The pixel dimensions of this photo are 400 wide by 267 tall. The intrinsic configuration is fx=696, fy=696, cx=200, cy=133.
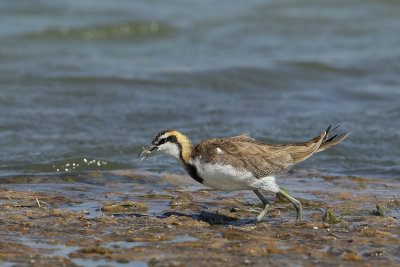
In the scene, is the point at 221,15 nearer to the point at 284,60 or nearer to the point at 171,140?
the point at 284,60

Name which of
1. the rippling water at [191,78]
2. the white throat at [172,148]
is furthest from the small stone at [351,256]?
the rippling water at [191,78]

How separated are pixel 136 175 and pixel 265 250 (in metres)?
4.27

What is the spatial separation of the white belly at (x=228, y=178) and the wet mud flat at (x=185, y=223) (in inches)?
16.7

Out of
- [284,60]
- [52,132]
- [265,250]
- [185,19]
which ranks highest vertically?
[185,19]

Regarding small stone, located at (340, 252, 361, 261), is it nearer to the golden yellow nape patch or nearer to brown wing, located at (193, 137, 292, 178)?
brown wing, located at (193, 137, 292, 178)

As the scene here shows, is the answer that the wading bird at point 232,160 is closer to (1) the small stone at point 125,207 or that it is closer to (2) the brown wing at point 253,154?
(2) the brown wing at point 253,154

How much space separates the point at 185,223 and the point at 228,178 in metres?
0.69

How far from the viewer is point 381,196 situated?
9305 millimetres

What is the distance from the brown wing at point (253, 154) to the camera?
775cm

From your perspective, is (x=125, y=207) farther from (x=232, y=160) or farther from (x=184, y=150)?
(x=232, y=160)

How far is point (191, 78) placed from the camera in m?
18.0

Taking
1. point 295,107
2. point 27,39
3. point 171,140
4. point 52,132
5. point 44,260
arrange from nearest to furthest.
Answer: point 44,260 < point 171,140 < point 52,132 < point 295,107 < point 27,39

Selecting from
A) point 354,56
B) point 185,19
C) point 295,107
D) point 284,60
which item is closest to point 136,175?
point 295,107

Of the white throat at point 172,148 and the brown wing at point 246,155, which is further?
the white throat at point 172,148
